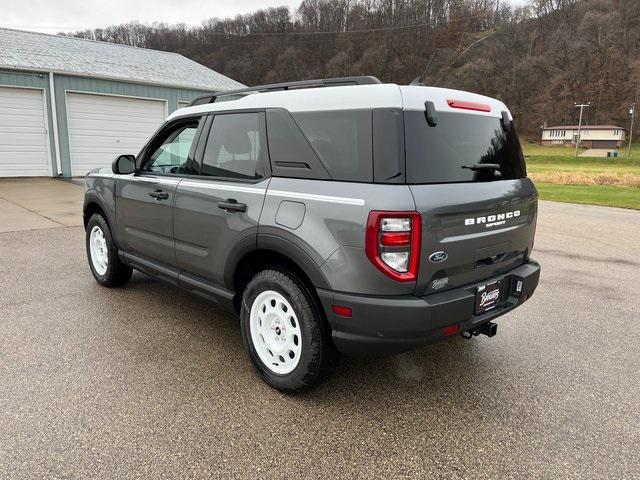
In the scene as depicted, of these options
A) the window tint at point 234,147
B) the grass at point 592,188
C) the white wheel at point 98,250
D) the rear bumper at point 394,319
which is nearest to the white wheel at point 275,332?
the rear bumper at point 394,319

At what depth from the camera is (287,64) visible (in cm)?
6062

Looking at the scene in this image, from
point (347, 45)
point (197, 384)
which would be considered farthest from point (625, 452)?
point (347, 45)

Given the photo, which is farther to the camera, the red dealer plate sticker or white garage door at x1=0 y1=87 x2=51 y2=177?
white garage door at x1=0 y1=87 x2=51 y2=177

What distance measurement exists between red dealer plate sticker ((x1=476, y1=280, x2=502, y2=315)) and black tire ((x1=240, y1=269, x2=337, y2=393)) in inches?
35.2

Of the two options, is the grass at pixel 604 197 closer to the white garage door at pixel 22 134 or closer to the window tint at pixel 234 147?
the window tint at pixel 234 147

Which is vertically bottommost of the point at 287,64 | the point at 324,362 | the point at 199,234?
the point at 324,362

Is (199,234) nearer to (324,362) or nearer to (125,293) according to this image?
(324,362)

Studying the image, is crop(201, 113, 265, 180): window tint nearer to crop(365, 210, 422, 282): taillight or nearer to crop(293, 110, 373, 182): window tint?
crop(293, 110, 373, 182): window tint

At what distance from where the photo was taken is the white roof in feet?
8.43

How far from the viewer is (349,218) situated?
251cm

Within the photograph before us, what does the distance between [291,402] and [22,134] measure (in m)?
15.0

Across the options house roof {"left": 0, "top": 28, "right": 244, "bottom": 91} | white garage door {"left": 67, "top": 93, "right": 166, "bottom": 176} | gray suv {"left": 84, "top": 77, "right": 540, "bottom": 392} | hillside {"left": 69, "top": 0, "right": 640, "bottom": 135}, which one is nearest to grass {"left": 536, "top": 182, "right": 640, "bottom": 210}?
hillside {"left": 69, "top": 0, "right": 640, "bottom": 135}

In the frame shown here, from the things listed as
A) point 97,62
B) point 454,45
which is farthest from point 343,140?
point 454,45

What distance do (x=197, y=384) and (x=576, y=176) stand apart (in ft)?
81.7
